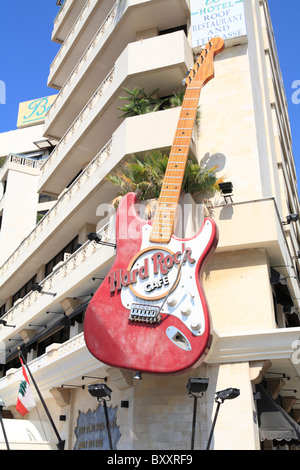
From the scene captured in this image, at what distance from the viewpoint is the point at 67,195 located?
23.2 meters

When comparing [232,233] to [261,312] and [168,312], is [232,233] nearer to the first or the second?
[261,312]

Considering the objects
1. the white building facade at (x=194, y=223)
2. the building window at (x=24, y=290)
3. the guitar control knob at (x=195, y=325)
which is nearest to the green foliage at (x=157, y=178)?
the white building facade at (x=194, y=223)

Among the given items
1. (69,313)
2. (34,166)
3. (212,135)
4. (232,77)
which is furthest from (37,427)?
(34,166)

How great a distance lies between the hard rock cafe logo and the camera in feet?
45.5

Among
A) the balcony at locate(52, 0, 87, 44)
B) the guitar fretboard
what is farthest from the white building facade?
the balcony at locate(52, 0, 87, 44)

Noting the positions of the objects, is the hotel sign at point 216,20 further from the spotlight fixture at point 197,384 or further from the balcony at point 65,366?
the spotlight fixture at point 197,384

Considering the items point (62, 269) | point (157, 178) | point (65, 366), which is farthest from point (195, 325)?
point (62, 269)

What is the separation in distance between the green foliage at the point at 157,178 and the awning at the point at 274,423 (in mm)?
6649

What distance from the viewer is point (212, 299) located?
52.4ft

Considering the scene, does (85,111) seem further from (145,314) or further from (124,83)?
(145,314)

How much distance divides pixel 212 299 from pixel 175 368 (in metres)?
Result: 3.60

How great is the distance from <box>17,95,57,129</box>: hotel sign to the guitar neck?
4713 centimetres

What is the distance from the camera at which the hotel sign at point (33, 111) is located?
6175 centimetres

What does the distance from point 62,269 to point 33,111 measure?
45173mm
